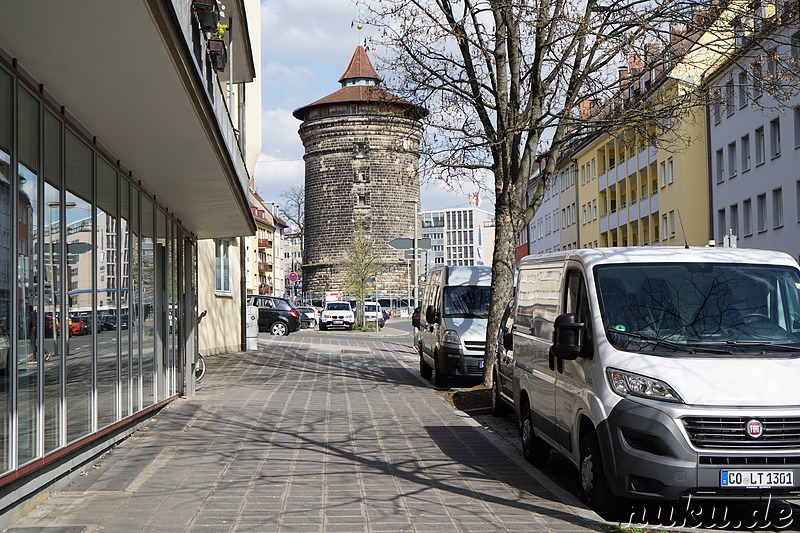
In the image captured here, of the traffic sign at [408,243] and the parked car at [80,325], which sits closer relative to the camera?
the parked car at [80,325]

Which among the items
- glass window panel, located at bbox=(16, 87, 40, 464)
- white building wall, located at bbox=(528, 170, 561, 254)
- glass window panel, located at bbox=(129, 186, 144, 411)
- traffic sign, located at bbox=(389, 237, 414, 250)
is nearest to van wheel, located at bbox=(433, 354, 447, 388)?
traffic sign, located at bbox=(389, 237, 414, 250)

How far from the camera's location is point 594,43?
16828 mm

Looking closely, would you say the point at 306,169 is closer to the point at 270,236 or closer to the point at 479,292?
the point at 270,236

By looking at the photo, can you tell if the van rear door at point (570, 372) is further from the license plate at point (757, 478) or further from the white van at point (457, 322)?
the white van at point (457, 322)

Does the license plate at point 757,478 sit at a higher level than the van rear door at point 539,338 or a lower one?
lower

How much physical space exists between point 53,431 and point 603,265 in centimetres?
474

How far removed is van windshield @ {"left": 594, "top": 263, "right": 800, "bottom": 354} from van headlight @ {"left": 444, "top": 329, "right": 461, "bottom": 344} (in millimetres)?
10373

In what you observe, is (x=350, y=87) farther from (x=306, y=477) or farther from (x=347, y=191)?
(x=306, y=477)

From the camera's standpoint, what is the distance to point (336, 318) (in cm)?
5538

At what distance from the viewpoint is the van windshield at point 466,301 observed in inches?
771

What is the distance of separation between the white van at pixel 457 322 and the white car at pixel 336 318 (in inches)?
1329

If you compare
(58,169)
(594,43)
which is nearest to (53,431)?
(58,169)

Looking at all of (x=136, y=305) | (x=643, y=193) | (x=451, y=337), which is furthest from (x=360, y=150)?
(x=136, y=305)

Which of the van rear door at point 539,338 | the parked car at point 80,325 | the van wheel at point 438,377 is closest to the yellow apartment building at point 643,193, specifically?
the van wheel at point 438,377
